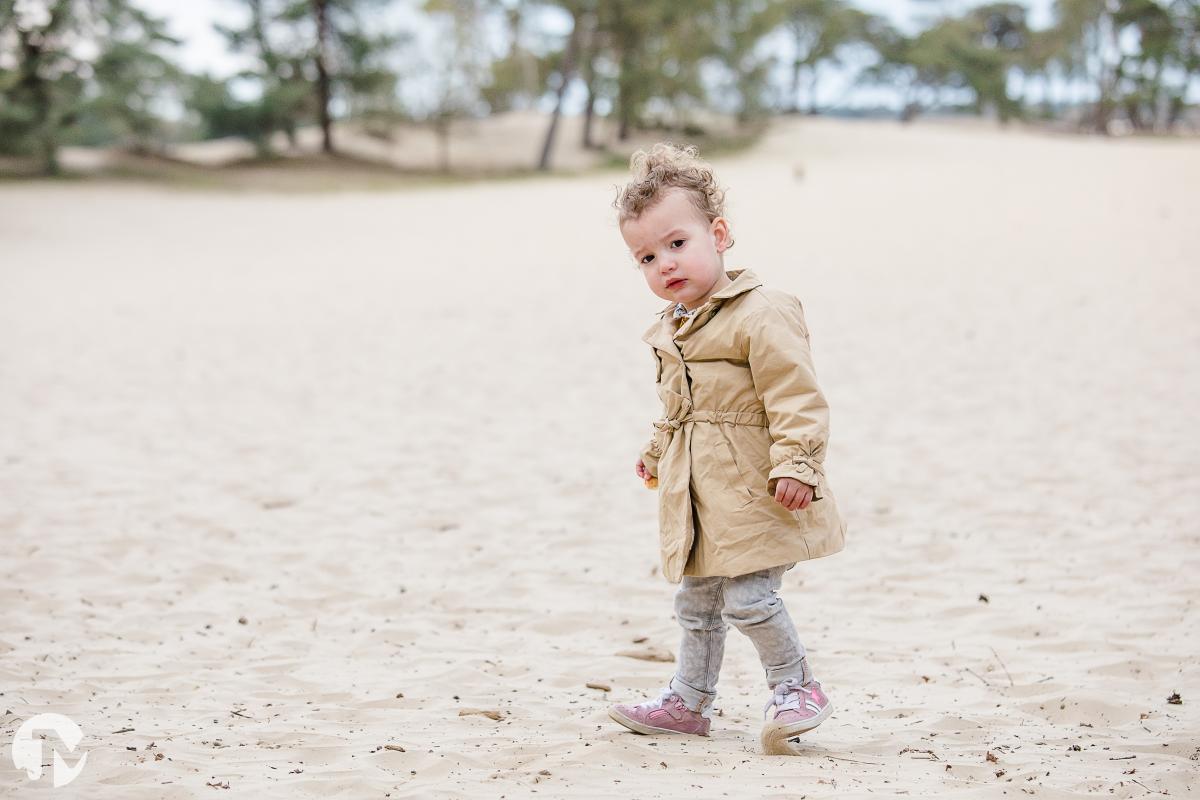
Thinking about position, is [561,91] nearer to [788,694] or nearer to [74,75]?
[74,75]

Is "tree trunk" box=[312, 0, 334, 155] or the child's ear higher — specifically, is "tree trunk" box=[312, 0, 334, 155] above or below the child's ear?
above

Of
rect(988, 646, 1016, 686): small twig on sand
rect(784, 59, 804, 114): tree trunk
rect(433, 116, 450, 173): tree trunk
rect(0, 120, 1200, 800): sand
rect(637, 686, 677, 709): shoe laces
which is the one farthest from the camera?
rect(784, 59, 804, 114): tree trunk

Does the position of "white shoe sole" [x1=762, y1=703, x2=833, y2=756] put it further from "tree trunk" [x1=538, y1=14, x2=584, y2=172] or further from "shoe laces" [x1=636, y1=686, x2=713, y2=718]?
"tree trunk" [x1=538, y1=14, x2=584, y2=172]

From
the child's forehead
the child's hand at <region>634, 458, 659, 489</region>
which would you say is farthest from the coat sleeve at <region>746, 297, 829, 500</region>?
the child's hand at <region>634, 458, 659, 489</region>

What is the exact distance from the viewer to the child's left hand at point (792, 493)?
276cm

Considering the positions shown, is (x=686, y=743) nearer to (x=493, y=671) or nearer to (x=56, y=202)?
(x=493, y=671)

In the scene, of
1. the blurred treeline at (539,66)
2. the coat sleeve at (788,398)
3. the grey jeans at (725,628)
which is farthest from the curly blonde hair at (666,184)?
the blurred treeline at (539,66)

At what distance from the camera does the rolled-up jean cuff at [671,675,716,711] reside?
324 cm

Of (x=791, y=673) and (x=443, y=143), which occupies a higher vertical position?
(x=443, y=143)

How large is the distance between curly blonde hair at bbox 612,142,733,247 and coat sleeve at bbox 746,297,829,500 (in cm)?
34

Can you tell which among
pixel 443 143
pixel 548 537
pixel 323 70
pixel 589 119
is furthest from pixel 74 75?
pixel 548 537

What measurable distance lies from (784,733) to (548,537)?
2.75m

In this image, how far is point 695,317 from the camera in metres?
3.00

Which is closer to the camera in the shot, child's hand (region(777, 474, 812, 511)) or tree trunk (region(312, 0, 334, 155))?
child's hand (region(777, 474, 812, 511))
